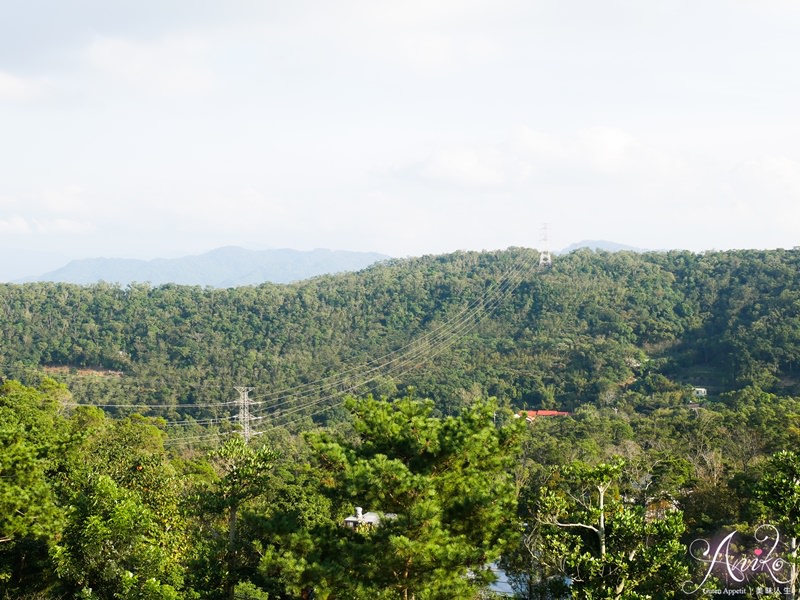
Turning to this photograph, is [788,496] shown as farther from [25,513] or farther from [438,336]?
[438,336]

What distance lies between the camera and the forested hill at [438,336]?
44625 millimetres

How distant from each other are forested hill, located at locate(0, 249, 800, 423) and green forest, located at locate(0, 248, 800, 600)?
8.4 inches

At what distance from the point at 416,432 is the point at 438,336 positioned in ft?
151

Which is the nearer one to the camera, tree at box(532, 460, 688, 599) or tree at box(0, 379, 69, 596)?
tree at box(532, 460, 688, 599)

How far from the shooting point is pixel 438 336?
55.8 m

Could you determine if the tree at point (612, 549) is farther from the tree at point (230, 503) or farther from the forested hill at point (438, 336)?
the forested hill at point (438, 336)

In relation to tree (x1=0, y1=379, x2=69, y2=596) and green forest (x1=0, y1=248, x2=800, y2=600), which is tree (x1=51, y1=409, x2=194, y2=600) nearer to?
green forest (x1=0, y1=248, x2=800, y2=600)

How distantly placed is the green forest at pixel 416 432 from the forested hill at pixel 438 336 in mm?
214

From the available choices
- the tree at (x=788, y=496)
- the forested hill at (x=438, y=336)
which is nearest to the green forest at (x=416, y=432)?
the tree at (x=788, y=496)

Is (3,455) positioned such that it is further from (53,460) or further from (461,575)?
(461,575)

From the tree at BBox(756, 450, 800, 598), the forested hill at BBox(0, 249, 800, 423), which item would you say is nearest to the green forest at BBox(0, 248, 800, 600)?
the tree at BBox(756, 450, 800, 598)

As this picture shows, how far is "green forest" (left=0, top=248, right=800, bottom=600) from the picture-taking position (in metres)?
9.51

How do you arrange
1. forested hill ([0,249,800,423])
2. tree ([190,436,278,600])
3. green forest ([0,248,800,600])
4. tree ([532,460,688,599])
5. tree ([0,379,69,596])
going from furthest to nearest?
forested hill ([0,249,800,423]) → tree ([190,436,278,600]) → green forest ([0,248,800,600]) → tree ([0,379,69,596]) → tree ([532,460,688,599])

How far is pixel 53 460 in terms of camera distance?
41.4ft
